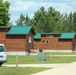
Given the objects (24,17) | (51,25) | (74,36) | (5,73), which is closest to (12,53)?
(74,36)

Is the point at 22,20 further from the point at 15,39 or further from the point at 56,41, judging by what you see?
the point at 15,39

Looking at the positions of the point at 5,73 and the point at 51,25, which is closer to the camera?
the point at 5,73

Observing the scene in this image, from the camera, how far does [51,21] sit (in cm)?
11306

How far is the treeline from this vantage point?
113m

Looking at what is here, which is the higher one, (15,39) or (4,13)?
(4,13)

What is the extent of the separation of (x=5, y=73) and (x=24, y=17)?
165 meters

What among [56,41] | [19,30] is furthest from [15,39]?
[56,41]

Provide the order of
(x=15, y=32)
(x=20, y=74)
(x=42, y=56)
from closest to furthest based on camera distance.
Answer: (x=20, y=74) < (x=42, y=56) < (x=15, y=32)

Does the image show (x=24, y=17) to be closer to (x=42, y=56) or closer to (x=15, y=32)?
(x=15, y=32)

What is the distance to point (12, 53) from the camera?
186 feet

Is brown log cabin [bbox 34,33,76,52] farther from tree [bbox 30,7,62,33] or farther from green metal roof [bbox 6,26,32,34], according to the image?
tree [bbox 30,7,62,33]

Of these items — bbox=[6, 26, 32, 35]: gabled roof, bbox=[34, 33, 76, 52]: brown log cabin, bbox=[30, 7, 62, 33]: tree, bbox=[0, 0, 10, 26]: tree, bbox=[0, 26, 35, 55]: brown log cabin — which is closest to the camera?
bbox=[0, 26, 35, 55]: brown log cabin

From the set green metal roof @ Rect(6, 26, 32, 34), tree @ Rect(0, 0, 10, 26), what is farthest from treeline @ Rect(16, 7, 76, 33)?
green metal roof @ Rect(6, 26, 32, 34)

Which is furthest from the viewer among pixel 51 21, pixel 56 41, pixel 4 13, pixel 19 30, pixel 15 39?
pixel 51 21
